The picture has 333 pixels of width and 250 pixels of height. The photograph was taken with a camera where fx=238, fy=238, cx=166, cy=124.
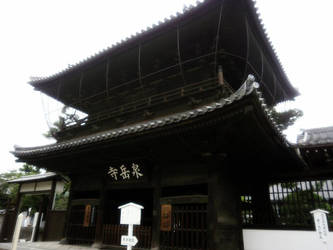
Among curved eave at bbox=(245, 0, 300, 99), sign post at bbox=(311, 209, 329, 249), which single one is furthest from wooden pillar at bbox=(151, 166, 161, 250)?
curved eave at bbox=(245, 0, 300, 99)

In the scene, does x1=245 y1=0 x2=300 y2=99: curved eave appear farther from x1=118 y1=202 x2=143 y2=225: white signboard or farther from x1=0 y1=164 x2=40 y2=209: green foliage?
x1=0 y1=164 x2=40 y2=209: green foliage

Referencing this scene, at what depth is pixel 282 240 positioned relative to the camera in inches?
280

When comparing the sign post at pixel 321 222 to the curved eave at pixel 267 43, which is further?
the curved eave at pixel 267 43

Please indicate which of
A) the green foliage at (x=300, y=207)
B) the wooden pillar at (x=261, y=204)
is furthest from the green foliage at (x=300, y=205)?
the wooden pillar at (x=261, y=204)

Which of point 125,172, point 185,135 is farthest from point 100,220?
point 185,135

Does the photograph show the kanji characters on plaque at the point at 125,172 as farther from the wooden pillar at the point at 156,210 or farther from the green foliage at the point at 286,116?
the green foliage at the point at 286,116

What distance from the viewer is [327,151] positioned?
6.90m

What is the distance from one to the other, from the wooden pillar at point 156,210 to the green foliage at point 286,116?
37.5 ft

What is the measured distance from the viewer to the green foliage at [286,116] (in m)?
16.4

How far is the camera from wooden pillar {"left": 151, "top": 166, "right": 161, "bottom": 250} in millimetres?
7465

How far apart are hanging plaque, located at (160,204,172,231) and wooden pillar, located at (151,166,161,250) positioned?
0.19m

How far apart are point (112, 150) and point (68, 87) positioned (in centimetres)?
608

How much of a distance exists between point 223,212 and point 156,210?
2190mm

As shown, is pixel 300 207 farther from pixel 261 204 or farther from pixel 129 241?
pixel 129 241
